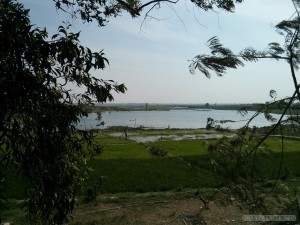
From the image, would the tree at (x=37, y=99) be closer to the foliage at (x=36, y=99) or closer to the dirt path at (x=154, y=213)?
the foliage at (x=36, y=99)

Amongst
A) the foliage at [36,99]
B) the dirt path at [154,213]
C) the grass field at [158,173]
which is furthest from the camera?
the grass field at [158,173]

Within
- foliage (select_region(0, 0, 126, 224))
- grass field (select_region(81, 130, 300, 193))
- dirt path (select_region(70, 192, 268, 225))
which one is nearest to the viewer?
foliage (select_region(0, 0, 126, 224))

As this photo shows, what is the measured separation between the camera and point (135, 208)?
8.40m

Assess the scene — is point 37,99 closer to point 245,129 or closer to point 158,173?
point 245,129

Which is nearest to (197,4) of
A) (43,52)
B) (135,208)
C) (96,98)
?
(96,98)

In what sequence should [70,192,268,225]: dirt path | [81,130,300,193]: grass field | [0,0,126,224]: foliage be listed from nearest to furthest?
1. [0,0,126,224]: foliage
2. [70,192,268,225]: dirt path
3. [81,130,300,193]: grass field

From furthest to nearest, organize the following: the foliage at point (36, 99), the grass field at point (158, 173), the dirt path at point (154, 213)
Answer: the grass field at point (158, 173)
the dirt path at point (154, 213)
the foliage at point (36, 99)

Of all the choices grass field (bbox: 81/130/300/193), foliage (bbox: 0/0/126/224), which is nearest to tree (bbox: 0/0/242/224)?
foliage (bbox: 0/0/126/224)

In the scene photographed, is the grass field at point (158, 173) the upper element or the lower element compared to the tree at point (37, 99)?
lower

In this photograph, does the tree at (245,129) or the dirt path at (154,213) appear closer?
the tree at (245,129)

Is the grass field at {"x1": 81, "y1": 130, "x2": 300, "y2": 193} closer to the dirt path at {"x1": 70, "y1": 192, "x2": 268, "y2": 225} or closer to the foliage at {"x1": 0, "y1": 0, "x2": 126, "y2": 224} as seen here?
the dirt path at {"x1": 70, "y1": 192, "x2": 268, "y2": 225}

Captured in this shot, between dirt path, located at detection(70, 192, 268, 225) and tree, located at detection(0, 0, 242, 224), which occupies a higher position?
tree, located at detection(0, 0, 242, 224)

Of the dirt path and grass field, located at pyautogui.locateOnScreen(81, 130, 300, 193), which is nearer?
the dirt path

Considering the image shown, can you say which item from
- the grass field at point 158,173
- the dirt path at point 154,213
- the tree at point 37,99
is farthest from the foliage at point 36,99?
the grass field at point 158,173
